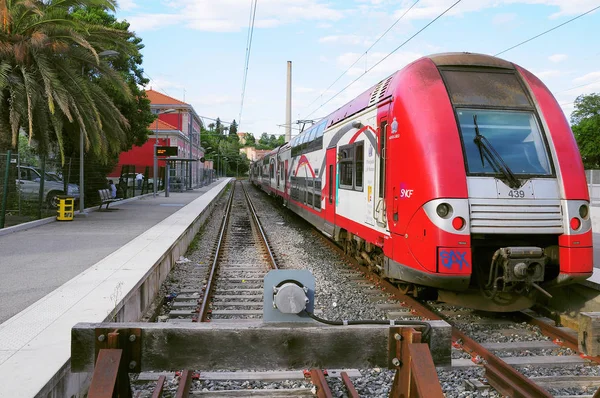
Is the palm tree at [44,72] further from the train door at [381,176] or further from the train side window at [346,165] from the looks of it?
the train door at [381,176]

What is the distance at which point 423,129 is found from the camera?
6121 millimetres

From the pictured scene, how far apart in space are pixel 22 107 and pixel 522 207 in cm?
1194

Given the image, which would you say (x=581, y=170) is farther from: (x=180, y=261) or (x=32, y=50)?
(x=32, y=50)

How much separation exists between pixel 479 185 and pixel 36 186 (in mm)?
13667

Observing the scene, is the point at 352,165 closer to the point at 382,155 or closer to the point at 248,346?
the point at 382,155

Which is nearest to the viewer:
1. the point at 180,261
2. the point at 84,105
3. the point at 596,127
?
the point at 180,261

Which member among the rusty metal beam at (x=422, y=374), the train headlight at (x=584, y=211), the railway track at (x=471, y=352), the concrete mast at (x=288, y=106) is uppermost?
the concrete mast at (x=288, y=106)

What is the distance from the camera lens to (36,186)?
15.7m

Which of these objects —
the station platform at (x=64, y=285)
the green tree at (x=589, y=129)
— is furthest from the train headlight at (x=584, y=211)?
the green tree at (x=589, y=129)

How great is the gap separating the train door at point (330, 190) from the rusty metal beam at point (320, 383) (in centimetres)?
616

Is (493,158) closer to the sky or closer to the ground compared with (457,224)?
closer to the sky

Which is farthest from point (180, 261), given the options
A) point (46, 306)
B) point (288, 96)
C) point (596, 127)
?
point (596, 127)

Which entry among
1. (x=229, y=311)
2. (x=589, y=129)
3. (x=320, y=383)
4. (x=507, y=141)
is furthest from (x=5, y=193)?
(x=589, y=129)

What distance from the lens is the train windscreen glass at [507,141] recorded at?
615 cm
